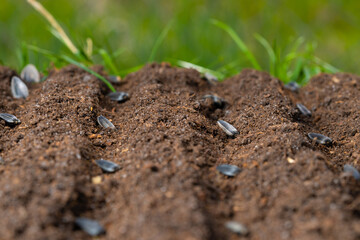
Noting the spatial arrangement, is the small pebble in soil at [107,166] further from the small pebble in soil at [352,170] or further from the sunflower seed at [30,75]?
the sunflower seed at [30,75]

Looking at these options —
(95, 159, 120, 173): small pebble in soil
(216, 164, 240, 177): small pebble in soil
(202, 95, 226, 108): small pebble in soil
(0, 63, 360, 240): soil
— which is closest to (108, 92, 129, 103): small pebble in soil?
(0, 63, 360, 240): soil

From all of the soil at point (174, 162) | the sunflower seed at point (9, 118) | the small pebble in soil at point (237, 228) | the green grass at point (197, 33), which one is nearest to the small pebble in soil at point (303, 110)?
the soil at point (174, 162)

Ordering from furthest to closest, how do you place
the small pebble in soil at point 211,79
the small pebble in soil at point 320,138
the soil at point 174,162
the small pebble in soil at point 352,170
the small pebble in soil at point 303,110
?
the small pebble in soil at point 211,79, the small pebble in soil at point 303,110, the small pebble in soil at point 320,138, the small pebble in soil at point 352,170, the soil at point 174,162

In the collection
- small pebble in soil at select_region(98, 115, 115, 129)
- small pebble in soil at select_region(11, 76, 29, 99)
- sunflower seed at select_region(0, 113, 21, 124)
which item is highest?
small pebble in soil at select_region(11, 76, 29, 99)

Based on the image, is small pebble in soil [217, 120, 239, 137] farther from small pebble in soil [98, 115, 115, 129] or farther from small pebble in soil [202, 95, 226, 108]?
small pebble in soil [98, 115, 115, 129]

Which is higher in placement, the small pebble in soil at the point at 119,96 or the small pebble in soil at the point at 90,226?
the small pebble in soil at the point at 119,96

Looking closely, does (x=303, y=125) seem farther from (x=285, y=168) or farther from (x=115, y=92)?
(x=115, y=92)
